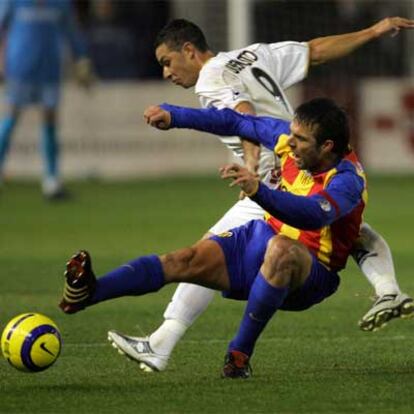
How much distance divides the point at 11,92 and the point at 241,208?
11.1 m

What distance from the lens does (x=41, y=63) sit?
19688mm

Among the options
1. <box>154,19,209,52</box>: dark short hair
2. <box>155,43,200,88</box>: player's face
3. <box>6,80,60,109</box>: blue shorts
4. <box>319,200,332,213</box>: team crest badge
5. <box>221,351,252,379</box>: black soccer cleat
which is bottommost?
<box>6,80,60,109</box>: blue shorts

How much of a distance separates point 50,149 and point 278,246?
1134 centimetres

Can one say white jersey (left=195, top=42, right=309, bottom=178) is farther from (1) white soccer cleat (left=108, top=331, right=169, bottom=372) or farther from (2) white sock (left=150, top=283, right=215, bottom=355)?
(1) white soccer cleat (left=108, top=331, right=169, bottom=372)

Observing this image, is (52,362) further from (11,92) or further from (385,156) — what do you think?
(385,156)

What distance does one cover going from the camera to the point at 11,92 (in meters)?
19.6

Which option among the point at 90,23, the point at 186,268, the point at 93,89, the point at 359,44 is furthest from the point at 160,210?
the point at 186,268

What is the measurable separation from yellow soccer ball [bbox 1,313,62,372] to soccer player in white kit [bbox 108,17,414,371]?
40 centimetres

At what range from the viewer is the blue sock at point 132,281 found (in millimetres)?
7836

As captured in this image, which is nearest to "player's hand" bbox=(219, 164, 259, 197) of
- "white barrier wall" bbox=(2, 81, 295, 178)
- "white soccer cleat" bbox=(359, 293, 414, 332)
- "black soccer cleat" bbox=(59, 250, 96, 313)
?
"black soccer cleat" bbox=(59, 250, 96, 313)

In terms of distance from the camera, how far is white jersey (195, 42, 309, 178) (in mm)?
9297

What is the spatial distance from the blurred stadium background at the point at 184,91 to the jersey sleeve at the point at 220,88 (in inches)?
510

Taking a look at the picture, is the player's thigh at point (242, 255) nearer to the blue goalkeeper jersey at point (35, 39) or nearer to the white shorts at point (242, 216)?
the white shorts at point (242, 216)

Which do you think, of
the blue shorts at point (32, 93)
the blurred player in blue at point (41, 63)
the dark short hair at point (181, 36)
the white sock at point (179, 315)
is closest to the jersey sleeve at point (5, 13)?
the blurred player in blue at point (41, 63)
